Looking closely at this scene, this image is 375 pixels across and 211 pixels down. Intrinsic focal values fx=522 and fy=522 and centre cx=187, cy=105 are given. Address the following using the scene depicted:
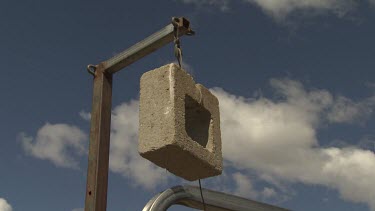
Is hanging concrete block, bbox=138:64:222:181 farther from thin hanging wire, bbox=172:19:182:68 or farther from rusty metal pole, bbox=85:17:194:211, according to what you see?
rusty metal pole, bbox=85:17:194:211

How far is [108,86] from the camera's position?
449 cm

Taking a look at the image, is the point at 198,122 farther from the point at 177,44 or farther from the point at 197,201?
the point at 197,201

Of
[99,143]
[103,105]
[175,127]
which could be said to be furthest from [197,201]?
[103,105]

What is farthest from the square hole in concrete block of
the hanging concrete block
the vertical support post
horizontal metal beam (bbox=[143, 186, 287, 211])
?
the vertical support post

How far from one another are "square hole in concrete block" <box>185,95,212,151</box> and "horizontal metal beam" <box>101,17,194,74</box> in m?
0.64

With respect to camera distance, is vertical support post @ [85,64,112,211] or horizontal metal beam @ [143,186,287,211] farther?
vertical support post @ [85,64,112,211]

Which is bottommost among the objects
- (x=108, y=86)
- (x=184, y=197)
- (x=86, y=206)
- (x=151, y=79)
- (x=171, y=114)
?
(x=184, y=197)

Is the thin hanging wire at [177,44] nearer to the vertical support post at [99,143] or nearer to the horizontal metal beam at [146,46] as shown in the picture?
the horizontal metal beam at [146,46]

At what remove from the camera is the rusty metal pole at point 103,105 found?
4066 millimetres

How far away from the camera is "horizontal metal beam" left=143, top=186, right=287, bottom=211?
2893 millimetres

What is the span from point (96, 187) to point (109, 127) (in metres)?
0.55

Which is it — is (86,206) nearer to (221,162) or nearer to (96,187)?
(96,187)

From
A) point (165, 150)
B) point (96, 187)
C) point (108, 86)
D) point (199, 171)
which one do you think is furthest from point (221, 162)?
point (108, 86)

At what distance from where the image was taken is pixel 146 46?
14.0ft
